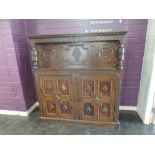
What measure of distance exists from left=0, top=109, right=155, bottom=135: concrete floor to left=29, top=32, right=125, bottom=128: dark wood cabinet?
0.12 m

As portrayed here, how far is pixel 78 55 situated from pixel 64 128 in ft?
4.17

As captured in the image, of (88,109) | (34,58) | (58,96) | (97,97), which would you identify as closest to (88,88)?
(97,97)

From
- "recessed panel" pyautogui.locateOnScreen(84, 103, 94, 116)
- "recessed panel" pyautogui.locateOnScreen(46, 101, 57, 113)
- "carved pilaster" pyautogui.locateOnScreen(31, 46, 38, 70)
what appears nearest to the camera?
"carved pilaster" pyautogui.locateOnScreen(31, 46, 38, 70)

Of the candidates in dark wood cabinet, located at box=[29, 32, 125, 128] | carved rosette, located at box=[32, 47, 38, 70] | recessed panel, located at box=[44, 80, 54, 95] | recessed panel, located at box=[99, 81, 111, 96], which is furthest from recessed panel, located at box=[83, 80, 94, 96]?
carved rosette, located at box=[32, 47, 38, 70]

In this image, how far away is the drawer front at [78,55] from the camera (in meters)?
2.12

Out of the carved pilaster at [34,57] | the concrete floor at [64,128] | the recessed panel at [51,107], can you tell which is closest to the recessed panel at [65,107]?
the recessed panel at [51,107]

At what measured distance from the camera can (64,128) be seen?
7.89 feet

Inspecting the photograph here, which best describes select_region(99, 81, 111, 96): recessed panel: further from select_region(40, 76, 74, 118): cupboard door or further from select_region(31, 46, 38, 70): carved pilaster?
select_region(31, 46, 38, 70): carved pilaster

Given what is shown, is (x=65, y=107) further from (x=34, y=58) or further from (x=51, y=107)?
(x=34, y=58)

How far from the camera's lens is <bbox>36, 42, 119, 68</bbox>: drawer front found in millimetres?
2121

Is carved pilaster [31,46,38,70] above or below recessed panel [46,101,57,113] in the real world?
above

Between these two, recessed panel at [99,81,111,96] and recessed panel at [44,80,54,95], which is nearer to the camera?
recessed panel at [99,81,111,96]

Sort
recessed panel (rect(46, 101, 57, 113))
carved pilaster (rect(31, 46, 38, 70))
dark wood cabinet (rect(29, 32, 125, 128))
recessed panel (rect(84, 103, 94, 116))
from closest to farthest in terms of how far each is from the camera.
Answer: dark wood cabinet (rect(29, 32, 125, 128))
carved pilaster (rect(31, 46, 38, 70))
recessed panel (rect(84, 103, 94, 116))
recessed panel (rect(46, 101, 57, 113))
